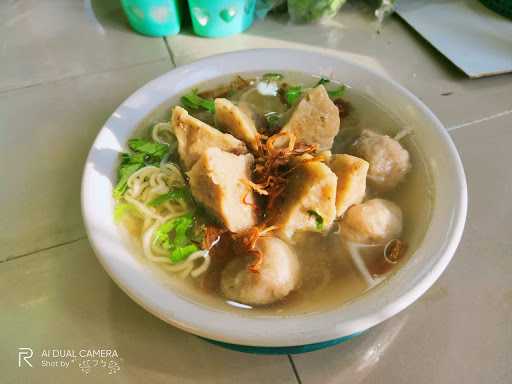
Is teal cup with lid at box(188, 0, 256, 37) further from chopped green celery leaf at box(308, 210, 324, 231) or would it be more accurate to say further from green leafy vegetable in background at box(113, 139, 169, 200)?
chopped green celery leaf at box(308, 210, 324, 231)

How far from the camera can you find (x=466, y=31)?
187 cm

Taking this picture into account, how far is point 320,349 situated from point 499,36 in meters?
1.56

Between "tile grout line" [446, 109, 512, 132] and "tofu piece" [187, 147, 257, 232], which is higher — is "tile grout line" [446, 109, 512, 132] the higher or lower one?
the lower one

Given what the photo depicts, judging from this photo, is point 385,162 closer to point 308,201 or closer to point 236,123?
point 308,201

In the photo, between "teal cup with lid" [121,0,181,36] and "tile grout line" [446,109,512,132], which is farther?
"teal cup with lid" [121,0,181,36]

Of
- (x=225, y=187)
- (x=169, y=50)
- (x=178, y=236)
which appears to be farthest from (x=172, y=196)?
(x=169, y=50)

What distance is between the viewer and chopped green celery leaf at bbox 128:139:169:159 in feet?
4.14

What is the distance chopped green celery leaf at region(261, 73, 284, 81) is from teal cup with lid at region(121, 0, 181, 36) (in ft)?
2.07

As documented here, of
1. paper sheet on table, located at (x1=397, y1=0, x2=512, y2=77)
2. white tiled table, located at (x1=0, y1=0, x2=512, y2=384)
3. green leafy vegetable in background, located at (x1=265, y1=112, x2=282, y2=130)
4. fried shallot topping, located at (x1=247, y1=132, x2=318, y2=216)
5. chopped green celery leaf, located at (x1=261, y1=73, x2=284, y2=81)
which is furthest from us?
paper sheet on table, located at (x1=397, y1=0, x2=512, y2=77)

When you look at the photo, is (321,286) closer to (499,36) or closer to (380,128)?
(380,128)

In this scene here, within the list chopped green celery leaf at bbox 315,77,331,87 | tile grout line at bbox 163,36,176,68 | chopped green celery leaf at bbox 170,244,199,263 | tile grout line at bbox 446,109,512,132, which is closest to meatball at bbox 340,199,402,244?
chopped green celery leaf at bbox 170,244,199,263

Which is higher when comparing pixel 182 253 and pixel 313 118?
pixel 313 118

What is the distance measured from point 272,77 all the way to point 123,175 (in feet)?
1.99

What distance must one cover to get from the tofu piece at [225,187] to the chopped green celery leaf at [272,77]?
0.46 m
